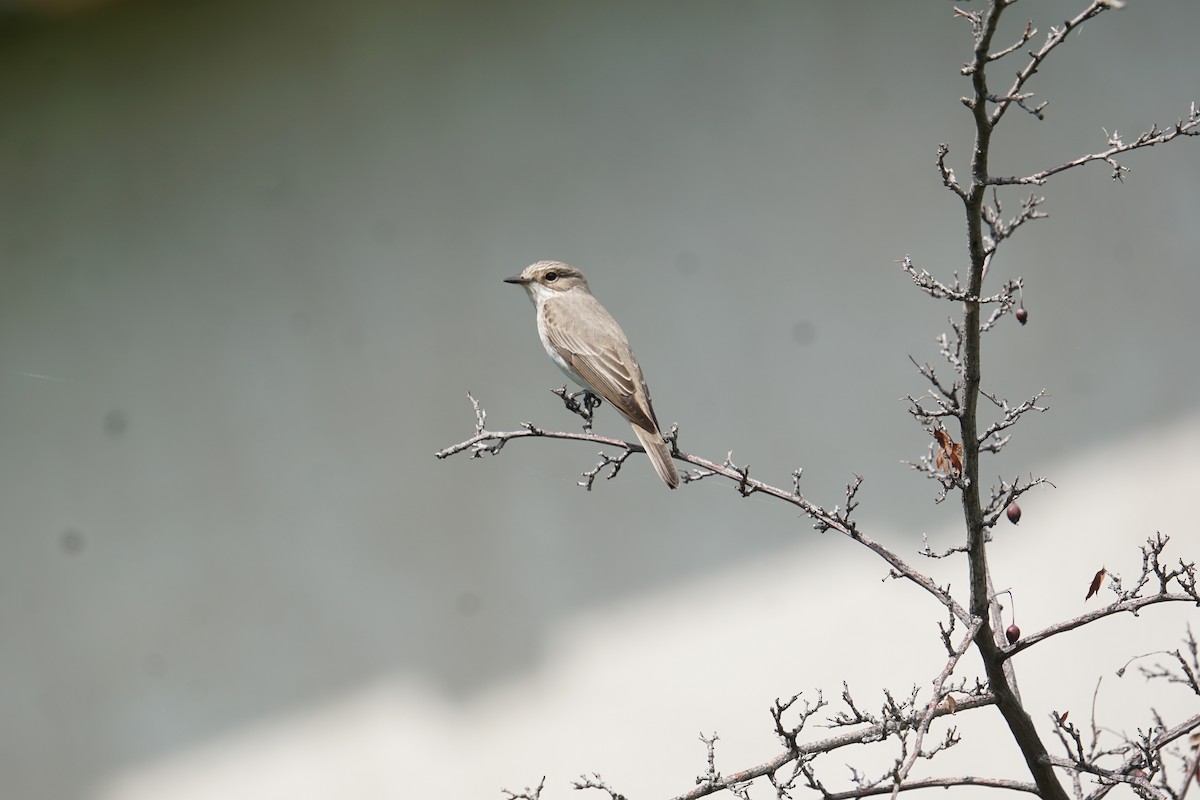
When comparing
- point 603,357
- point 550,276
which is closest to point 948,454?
point 603,357

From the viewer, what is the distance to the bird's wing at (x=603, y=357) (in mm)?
3619

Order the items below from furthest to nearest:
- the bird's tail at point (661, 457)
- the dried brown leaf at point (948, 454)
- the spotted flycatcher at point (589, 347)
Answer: the spotted flycatcher at point (589, 347) < the bird's tail at point (661, 457) < the dried brown leaf at point (948, 454)

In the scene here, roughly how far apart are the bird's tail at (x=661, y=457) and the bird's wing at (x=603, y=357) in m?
0.11

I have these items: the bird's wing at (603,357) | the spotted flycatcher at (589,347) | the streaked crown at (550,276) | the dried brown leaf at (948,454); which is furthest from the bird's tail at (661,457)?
the dried brown leaf at (948,454)

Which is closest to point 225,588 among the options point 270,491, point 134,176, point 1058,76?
point 270,491

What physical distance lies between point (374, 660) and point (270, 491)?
0.80m

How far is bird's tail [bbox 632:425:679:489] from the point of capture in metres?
3.28

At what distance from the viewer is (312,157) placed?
188 inches

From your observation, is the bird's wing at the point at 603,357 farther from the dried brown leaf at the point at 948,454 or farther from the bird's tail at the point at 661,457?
the dried brown leaf at the point at 948,454

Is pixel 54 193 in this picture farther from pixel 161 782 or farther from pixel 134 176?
pixel 161 782

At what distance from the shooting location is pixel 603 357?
3.79m

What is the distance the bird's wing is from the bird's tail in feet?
0.36

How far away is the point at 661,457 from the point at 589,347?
64 cm

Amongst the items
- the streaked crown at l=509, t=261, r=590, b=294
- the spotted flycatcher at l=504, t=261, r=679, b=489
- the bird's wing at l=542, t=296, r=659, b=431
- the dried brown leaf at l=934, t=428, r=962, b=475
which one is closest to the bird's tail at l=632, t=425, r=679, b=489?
the spotted flycatcher at l=504, t=261, r=679, b=489
